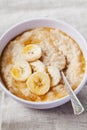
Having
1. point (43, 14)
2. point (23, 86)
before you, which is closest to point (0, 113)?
point (23, 86)

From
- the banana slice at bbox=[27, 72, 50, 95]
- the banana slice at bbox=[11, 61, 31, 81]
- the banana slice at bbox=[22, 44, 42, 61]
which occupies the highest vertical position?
the banana slice at bbox=[22, 44, 42, 61]

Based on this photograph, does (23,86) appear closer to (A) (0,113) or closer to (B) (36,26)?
(A) (0,113)

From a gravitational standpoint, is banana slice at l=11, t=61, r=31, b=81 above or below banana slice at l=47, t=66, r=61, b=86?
above

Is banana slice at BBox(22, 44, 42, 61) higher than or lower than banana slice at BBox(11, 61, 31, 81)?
higher

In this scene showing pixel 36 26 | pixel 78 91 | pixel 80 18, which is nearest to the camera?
pixel 78 91
